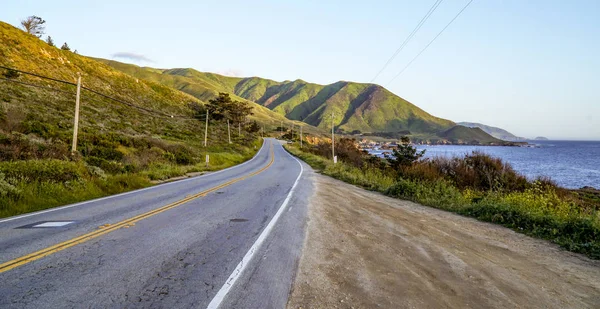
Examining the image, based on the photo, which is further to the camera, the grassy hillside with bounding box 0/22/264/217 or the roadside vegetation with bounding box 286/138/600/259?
the grassy hillside with bounding box 0/22/264/217

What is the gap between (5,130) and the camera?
20875 millimetres

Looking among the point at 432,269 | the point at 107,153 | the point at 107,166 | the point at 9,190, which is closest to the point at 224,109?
the point at 107,153

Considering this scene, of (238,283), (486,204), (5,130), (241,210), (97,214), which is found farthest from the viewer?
(5,130)

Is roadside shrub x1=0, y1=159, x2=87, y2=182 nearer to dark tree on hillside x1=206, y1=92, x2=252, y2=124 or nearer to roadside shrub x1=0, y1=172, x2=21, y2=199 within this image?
roadside shrub x1=0, y1=172, x2=21, y2=199

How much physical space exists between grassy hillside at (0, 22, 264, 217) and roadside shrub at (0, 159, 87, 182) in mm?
28

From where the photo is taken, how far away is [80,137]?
25.6 metres

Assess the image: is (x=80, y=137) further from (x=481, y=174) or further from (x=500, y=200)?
(x=481, y=174)

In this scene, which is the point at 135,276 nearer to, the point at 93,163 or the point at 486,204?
the point at 486,204

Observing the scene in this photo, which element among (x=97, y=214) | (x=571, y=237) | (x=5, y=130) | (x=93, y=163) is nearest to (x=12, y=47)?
(x=5, y=130)

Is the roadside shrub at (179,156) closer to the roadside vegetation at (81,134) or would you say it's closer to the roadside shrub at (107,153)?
the roadside vegetation at (81,134)

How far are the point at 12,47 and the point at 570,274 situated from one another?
68547 mm

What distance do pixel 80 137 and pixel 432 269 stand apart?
27.7m

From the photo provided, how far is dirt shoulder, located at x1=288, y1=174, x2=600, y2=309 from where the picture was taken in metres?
4.34

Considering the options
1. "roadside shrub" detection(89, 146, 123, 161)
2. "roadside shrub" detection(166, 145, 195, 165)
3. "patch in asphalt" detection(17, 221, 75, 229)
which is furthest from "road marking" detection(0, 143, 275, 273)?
"roadside shrub" detection(166, 145, 195, 165)
